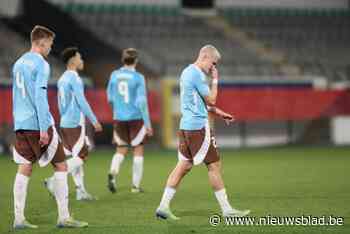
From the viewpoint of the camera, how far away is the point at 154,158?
714 inches

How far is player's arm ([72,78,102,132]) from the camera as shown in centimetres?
1000

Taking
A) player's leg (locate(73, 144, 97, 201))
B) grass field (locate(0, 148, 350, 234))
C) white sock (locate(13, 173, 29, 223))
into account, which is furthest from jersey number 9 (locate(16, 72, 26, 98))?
player's leg (locate(73, 144, 97, 201))

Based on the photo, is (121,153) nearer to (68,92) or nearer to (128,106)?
(128,106)

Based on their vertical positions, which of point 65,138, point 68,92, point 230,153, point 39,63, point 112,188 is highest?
point 39,63

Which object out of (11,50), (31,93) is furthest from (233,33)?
(31,93)

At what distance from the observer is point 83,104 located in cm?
1002

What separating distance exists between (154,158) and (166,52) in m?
9.14

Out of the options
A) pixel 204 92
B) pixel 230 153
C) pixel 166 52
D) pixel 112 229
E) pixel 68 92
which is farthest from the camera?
pixel 166 52

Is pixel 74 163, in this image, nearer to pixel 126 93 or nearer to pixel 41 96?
pixel 126 93

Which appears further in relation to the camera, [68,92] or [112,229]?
[68,92]

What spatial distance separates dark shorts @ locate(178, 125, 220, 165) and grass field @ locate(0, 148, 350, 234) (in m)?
0.64

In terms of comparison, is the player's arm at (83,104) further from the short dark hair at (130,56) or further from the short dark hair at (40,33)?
the short dark hair at (40,33)

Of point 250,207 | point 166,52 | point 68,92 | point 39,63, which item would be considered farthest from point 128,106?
point 166,52

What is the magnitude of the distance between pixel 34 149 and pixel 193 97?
176 cm
